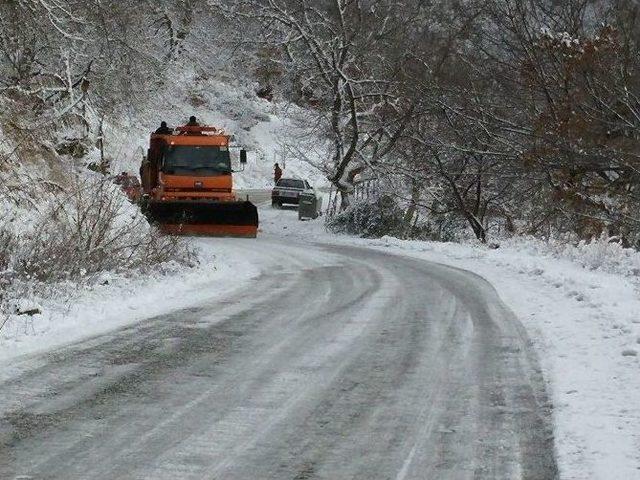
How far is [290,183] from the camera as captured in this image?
4294 centimetres

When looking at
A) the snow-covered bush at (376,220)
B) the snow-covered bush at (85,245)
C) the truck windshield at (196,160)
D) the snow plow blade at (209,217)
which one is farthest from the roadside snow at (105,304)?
the snow-covered bush at (376,220)

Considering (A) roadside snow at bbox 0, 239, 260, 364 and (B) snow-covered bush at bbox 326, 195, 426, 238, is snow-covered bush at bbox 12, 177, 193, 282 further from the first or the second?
(B) snow-covered bush at bbox 326, 195, 426, 238

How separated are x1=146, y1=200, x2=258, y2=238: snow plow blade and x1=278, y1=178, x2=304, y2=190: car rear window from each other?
59.2ft

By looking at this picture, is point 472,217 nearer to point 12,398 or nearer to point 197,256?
point 197,256

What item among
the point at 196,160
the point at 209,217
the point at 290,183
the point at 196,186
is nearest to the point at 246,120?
the point at 290,183

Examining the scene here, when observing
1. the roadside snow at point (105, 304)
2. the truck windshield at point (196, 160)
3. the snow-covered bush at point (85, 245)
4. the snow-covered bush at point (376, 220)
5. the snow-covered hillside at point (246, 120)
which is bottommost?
the roadside snow at point (105, 304)

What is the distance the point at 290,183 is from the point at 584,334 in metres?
35.0

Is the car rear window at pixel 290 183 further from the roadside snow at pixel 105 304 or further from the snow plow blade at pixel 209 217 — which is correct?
the roadside snow at pixel 105 304

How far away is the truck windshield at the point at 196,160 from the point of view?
2569 centimetres

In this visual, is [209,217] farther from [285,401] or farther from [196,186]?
[285,401]

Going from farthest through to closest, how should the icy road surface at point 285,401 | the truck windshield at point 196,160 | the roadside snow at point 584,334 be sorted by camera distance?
1. the truck windshield at point 196,160
2. the roadside snow at point 584,334
3. the icy road surface at point 285,401

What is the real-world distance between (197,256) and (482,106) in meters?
10.0

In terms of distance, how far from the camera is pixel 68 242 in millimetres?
11234

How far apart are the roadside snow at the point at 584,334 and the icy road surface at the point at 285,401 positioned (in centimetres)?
20
